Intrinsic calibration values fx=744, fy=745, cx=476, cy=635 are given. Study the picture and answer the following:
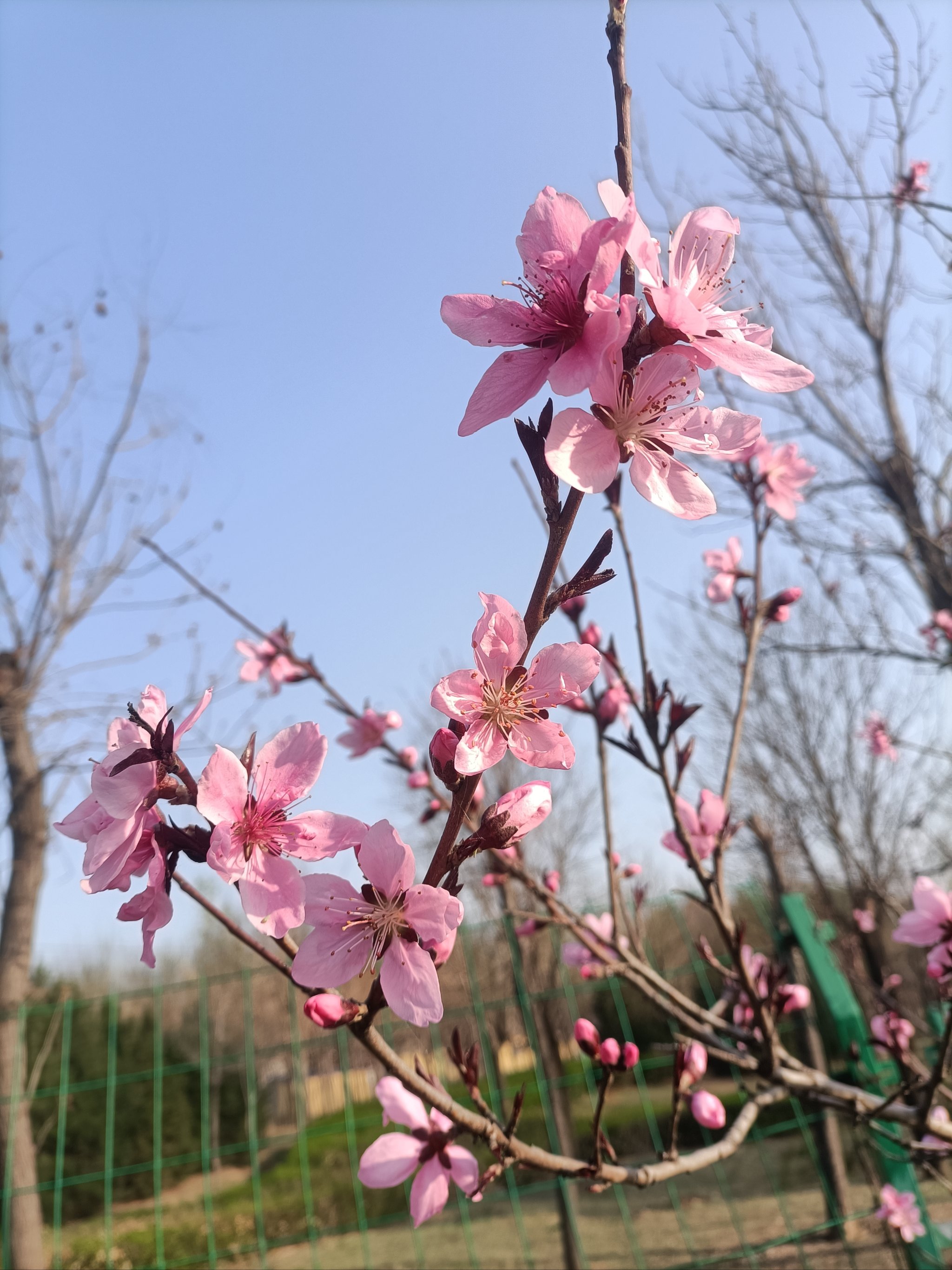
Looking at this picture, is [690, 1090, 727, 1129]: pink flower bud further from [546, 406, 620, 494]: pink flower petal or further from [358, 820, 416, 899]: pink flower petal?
[546, 406, 620, 494]: pink flower petal

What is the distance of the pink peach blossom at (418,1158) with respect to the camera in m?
1.11

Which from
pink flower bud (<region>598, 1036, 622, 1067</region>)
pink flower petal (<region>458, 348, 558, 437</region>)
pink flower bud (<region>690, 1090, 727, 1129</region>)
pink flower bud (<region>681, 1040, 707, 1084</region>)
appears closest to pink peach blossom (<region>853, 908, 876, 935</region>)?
pink flower bud (<region>690, 1090, 727, 1129</region>)

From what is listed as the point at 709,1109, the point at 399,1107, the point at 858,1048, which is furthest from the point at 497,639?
the point at 858,1048

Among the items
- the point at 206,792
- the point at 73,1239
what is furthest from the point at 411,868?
the point at 73,1239

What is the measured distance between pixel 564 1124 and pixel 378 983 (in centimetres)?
498

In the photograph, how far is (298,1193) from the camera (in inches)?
355

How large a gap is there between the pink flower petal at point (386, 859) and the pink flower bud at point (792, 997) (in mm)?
1338

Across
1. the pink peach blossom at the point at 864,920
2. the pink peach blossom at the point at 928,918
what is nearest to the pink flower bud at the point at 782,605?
the pink peach blossom at the point at 928,918

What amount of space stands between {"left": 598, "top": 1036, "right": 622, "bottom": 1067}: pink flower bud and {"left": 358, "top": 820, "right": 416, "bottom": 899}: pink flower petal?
70 centimetres

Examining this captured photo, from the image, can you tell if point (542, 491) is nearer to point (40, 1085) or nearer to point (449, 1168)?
point (449, 1168)

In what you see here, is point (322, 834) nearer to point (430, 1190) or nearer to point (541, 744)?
point (541, 744)

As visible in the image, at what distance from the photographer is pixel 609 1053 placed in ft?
4.30

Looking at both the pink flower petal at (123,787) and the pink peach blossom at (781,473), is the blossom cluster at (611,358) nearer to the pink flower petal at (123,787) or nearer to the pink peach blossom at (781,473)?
the pink flower petal at (123,787)

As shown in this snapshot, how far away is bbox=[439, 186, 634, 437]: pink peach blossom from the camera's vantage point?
754 mm
